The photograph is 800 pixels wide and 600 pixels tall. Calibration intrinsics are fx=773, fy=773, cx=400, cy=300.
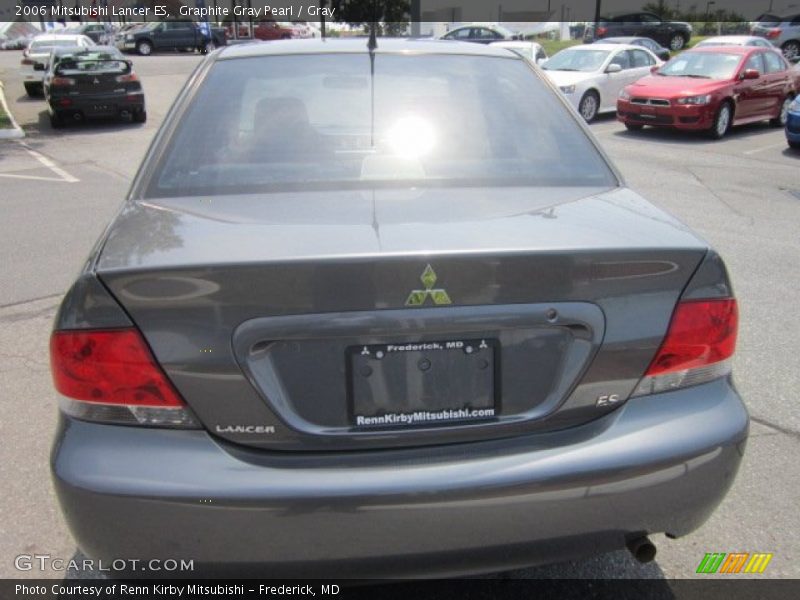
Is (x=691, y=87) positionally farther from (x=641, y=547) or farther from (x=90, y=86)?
(x=641, y=547)

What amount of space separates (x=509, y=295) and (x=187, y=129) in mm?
1567

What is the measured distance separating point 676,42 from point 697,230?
102ft

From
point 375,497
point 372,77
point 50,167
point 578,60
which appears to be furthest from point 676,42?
point 375,497

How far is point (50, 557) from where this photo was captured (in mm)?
2805

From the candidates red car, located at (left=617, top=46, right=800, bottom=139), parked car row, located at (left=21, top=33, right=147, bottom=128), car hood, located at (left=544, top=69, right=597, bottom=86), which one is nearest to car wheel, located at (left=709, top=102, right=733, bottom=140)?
red car, located at (left=617, top=46, right=800, bottom=139)

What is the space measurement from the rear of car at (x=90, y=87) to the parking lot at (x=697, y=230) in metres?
0.40

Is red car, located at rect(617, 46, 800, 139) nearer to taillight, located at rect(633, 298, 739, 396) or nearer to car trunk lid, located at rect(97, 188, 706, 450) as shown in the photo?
taillight, located at rect(633, 298, 739, 396)

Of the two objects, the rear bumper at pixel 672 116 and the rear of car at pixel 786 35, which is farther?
the rear of car at pixel 786 35

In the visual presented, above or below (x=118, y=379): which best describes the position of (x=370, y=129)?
above

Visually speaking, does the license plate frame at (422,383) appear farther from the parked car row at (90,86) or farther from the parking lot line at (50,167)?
the parked car row at (90,86)

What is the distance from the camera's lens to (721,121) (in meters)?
14.2

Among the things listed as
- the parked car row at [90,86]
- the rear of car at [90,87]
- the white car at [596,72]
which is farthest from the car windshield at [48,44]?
the white car at [596,72]

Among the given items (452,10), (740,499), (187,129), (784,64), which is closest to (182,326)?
(187,129)

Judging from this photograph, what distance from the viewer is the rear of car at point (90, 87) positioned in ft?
50.0
